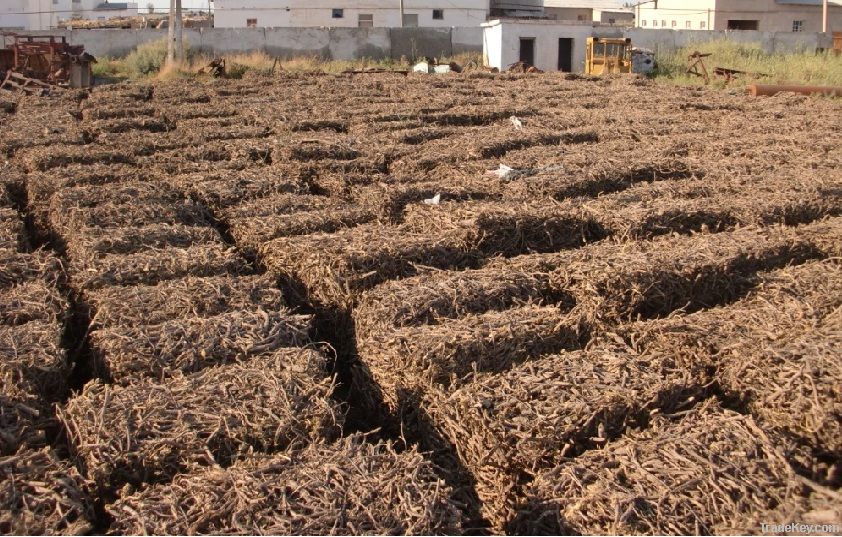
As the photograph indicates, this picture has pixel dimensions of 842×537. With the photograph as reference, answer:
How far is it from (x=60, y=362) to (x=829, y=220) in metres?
6.17

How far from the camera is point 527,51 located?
3559cm

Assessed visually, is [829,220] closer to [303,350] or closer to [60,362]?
[303,350]

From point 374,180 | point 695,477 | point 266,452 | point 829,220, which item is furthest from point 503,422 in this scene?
point 374,180

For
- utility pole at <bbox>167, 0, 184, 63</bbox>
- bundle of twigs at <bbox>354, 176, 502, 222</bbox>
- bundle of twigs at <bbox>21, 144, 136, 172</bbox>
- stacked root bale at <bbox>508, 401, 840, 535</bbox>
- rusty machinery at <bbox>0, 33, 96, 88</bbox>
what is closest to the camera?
stacked root bale at <bbox>508, 401, 840, 535</bbox>

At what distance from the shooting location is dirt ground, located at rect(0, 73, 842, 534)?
306 cm

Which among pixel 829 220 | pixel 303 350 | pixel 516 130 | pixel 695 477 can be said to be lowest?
pixel 695 477

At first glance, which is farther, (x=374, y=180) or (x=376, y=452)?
(x=374, y=180)

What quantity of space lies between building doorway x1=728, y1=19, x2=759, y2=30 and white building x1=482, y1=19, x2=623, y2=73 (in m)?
18.1

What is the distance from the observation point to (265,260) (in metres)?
5.98

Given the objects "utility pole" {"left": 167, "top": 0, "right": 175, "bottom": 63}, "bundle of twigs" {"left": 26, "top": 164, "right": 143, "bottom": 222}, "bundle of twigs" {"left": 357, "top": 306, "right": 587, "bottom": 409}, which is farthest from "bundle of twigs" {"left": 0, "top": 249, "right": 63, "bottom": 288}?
"utility pole" {"left": 167, "top": 0, "right": 175, "bottom": 63}

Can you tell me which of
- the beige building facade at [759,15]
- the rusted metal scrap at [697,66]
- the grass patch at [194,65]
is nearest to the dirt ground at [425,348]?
the rusted metal scrap at [697,66]

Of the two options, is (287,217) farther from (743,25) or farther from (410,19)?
(743,25)

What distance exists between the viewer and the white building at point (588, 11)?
62.4m

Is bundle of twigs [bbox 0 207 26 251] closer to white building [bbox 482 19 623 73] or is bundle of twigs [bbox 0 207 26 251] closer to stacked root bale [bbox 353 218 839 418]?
stacked root bale [bbox 353 218 839 418]
